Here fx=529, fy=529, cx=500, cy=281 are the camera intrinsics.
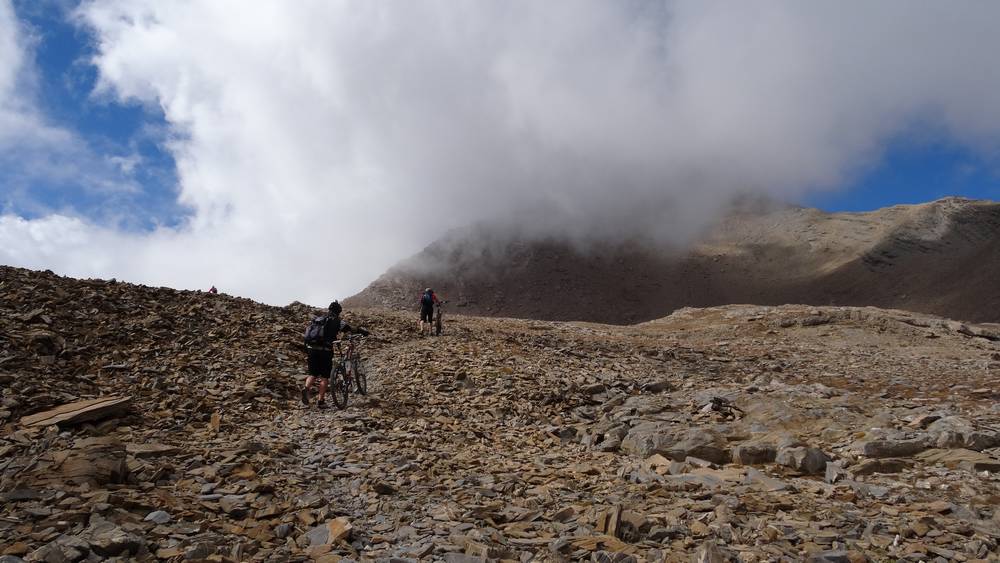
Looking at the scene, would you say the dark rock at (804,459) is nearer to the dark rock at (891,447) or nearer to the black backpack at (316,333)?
the dark rock at (891,447)

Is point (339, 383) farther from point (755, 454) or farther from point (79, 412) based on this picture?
point (755, 454)

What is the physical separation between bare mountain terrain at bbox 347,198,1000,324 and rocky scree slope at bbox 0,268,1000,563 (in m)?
71.5

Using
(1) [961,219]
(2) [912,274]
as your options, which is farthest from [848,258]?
(1) [961,219]

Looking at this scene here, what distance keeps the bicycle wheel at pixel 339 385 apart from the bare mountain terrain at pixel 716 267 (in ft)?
244

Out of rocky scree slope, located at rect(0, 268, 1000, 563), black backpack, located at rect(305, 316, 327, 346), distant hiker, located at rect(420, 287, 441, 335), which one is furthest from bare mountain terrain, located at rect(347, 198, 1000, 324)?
black backpack, located at rect(305, 316, 327, 346)

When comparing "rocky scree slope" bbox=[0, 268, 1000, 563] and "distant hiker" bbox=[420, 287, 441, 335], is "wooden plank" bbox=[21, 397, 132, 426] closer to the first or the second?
"rocky scree slope" bbox=[0, 268, 1000, 563]

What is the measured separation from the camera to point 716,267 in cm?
10025

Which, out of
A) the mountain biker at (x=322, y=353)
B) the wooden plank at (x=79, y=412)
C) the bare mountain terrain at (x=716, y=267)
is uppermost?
the bare mountain terrain at (x=716, y=267)

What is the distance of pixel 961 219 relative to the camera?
3770 inches

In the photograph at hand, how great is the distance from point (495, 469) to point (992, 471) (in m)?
6.83

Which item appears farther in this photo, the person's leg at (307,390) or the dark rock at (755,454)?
the person's leg at (307,390)

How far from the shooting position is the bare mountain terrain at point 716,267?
8511cm

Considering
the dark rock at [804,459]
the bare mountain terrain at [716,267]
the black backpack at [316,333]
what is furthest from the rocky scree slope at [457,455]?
the bare mountain terrain at [716,267]

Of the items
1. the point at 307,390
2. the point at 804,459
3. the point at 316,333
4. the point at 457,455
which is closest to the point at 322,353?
the point at 316,333
